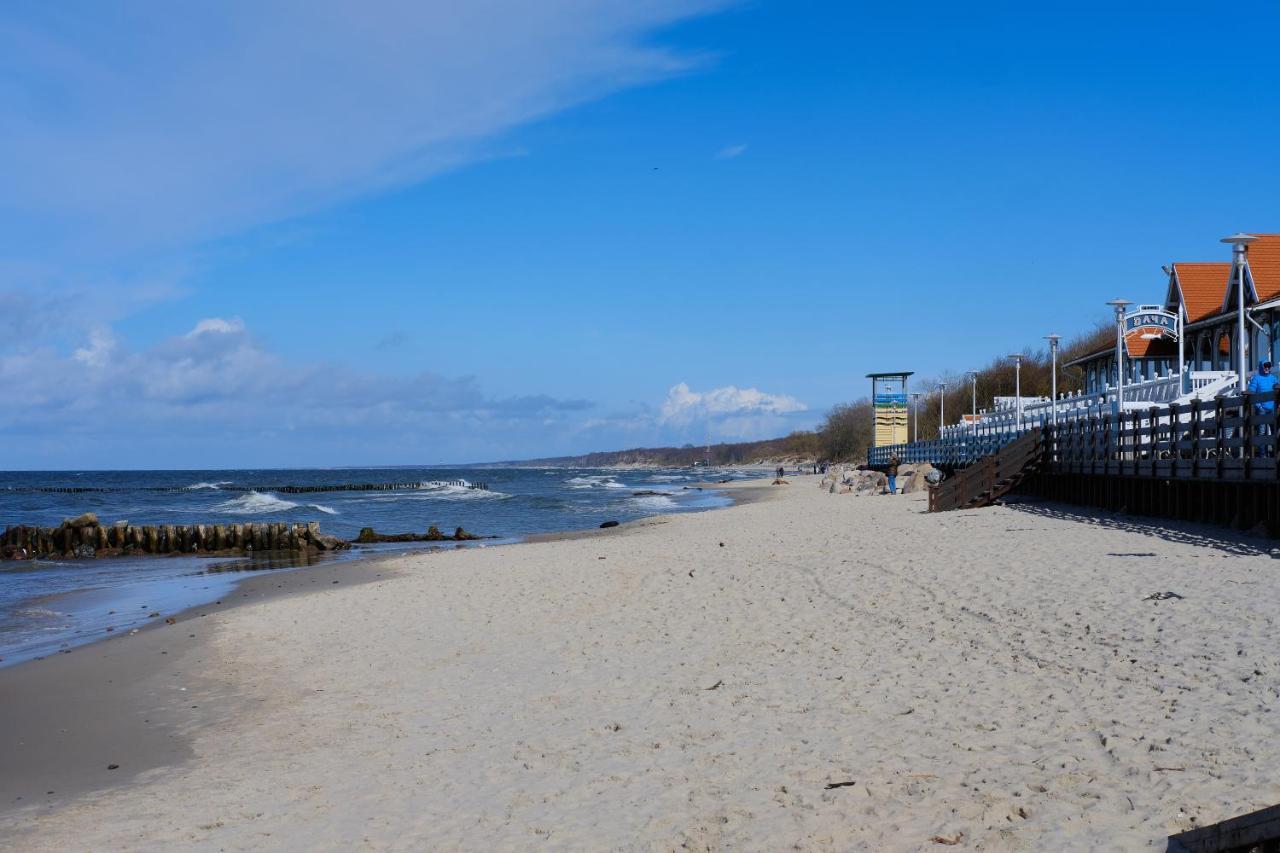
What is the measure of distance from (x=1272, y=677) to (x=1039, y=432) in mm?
21245

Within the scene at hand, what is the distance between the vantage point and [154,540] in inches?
1171

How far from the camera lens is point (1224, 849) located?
3.92m

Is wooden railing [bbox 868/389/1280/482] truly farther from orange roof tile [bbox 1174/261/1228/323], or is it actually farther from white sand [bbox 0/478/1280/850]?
orange roof tile [bbox 1174/261/1228/323]

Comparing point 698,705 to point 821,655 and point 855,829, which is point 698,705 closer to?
point 821,655

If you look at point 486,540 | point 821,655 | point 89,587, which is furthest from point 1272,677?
point 486,540

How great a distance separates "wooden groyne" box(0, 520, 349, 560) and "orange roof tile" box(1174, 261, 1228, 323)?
88.6 feet

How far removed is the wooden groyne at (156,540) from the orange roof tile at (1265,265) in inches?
1065

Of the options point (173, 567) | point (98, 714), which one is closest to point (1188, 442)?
point (98, 714)

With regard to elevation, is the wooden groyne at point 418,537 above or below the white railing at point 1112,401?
below

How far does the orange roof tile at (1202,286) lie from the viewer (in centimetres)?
3366

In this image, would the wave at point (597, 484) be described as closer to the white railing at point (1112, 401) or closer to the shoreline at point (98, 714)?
the white railing at point (1112, 401)

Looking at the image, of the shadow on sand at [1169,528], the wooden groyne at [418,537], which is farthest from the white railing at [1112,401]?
the wooden groyne at [418,537]

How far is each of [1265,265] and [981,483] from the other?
43.5 ft

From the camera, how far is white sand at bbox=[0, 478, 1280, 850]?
581cm
